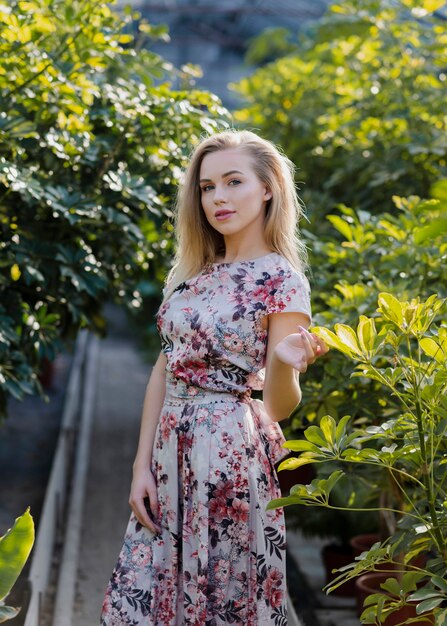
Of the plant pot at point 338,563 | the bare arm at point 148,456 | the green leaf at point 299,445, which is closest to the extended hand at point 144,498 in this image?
the bare arm at point 148,456

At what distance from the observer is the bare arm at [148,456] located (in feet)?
8.39

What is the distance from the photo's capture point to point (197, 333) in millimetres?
2535

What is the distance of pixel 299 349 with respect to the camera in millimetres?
2240

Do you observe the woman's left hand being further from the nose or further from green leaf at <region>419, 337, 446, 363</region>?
the nose

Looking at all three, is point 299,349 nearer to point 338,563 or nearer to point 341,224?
point 341,224

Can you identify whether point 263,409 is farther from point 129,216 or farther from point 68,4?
point 68,4

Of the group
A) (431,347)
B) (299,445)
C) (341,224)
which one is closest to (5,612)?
(299,445)

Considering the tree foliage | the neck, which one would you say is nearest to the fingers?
the neck

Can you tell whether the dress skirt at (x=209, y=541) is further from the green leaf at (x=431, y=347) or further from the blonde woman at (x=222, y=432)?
the green leaf at (x=431, y=347)

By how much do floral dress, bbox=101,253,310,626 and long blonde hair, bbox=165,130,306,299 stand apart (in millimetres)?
98

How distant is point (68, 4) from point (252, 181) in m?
1.63

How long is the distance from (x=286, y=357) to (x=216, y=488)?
0.45m

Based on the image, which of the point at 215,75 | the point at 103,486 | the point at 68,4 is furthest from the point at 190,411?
the point at 215,75

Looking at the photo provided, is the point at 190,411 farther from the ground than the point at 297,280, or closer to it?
closer to it
